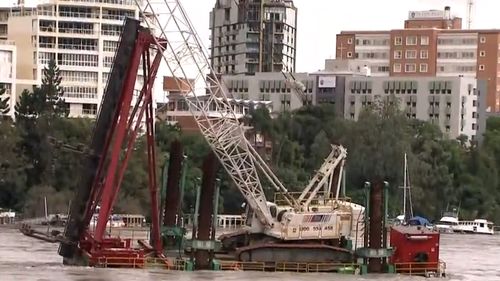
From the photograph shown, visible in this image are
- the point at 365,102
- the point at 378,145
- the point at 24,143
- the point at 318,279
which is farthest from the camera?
the point at 365,102

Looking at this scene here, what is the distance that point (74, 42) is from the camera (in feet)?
527

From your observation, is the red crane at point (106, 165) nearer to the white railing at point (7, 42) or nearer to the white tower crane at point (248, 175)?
the white tower crane at point (248, 175)

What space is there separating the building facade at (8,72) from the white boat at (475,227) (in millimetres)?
48506

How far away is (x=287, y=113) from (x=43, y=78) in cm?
2724

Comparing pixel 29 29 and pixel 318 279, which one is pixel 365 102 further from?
pixel 318 279

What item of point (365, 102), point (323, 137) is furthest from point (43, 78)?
point (365, 102)

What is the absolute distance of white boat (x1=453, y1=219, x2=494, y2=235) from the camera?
14275cm

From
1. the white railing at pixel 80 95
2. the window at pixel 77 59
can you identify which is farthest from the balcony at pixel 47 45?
the white railing at pixel 80 95

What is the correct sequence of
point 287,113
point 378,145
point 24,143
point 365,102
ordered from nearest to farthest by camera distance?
1. point 24,143
2. point 378,145
3. point 287,113
4. point 365,102

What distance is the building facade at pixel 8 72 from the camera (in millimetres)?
147000

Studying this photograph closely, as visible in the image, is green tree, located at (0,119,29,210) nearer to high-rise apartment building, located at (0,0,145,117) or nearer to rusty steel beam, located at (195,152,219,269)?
high-rise apartment building, located at (0,0,145,117)

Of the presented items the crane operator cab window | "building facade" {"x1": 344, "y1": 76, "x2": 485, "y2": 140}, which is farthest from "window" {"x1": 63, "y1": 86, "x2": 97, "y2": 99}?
the crane operator cab window

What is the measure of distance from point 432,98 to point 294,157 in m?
51.1

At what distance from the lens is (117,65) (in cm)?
6538
